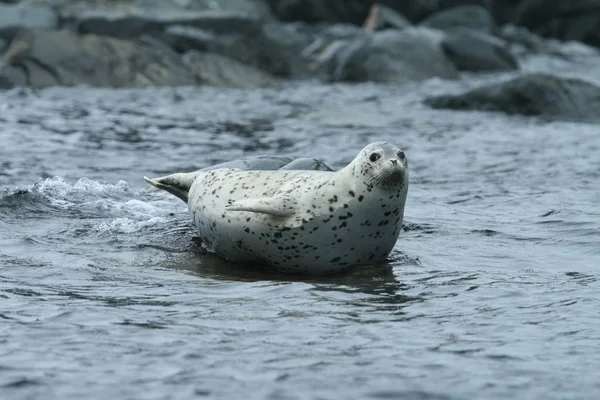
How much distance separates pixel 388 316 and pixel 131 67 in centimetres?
1693

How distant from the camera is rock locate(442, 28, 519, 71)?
27922 millimetres

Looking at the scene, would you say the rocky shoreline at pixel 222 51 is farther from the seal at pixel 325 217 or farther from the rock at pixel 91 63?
the seal at pixel 325 217

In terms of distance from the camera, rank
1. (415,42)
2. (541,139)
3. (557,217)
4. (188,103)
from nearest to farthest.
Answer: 1. (557,217)
2. (541,139)
3. (188,103)
4. (415,42)

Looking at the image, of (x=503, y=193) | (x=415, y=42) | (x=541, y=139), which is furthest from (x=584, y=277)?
(x=415, y=42)

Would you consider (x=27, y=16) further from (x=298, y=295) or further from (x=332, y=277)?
(x=298, y=295)

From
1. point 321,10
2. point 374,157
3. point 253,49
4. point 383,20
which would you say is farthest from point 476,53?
point 374,157

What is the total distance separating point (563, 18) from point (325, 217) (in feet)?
121

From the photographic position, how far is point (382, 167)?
7.02 m

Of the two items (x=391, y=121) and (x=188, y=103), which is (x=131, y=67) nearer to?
(x=188, y=103)

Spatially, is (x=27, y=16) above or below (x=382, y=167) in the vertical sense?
below

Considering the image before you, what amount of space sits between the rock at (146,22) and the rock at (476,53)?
493 cm

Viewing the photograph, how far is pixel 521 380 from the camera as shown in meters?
5.05

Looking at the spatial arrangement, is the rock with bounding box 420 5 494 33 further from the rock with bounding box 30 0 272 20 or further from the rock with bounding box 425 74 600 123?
the rock with bounding box 425 74 600 123

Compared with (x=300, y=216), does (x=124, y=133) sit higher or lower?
lower
